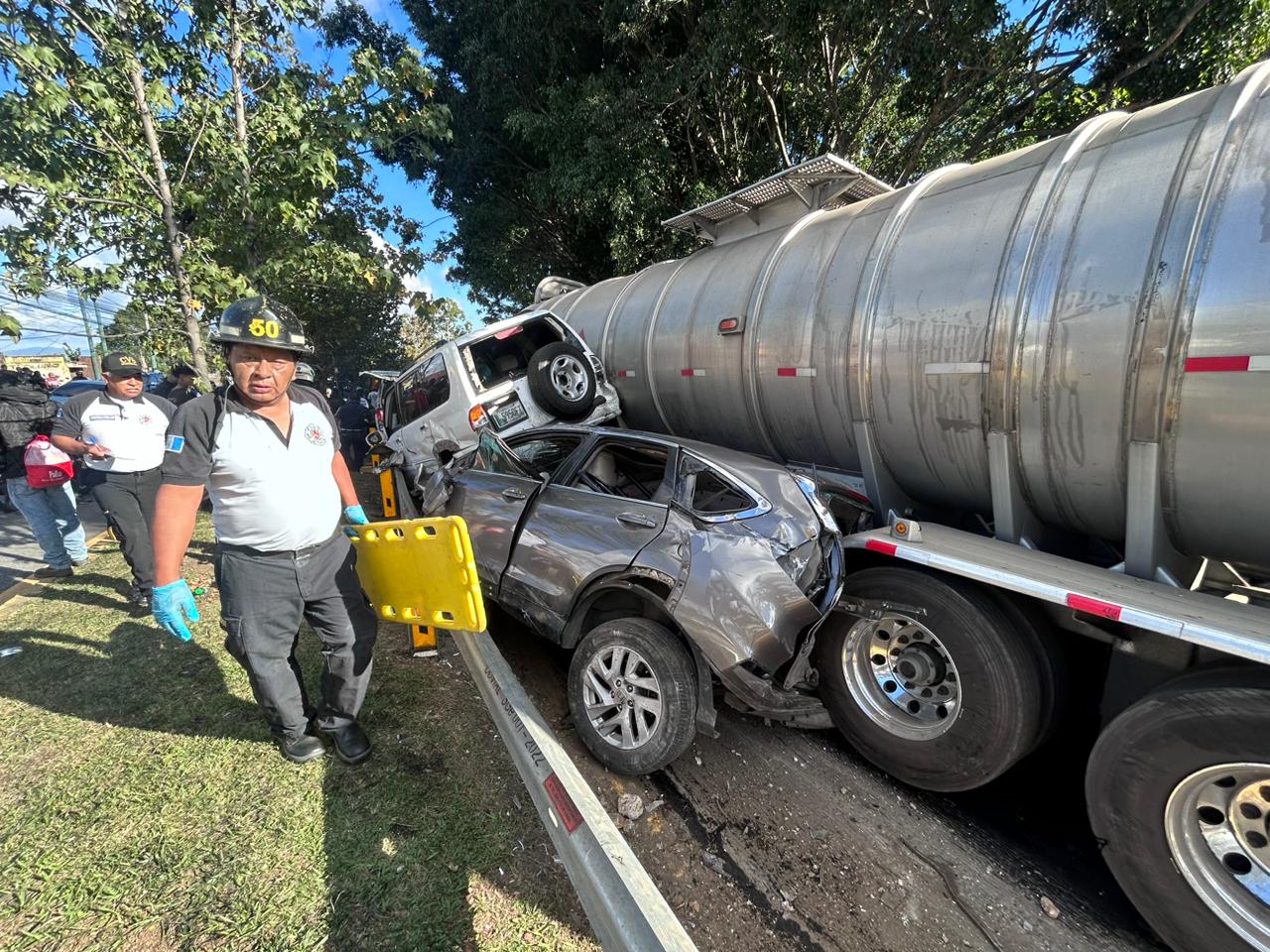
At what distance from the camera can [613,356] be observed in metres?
5.93

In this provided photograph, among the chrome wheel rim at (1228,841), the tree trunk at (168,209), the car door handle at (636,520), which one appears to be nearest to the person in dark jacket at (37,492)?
the tree trunk at (168,209)

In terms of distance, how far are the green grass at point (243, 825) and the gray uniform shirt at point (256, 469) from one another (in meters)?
1.16

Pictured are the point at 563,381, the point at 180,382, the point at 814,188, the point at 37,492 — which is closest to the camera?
the point at 814,188

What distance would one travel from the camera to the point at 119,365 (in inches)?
163

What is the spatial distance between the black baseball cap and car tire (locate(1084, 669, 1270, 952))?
6.19 meters

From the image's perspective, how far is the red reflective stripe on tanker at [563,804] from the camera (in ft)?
6.13

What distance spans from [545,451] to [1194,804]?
3594 millimetres

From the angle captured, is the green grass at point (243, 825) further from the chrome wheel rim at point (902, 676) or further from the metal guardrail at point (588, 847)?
the chrome wheel rim at point (902, 676)

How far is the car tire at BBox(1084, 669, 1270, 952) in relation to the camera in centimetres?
172

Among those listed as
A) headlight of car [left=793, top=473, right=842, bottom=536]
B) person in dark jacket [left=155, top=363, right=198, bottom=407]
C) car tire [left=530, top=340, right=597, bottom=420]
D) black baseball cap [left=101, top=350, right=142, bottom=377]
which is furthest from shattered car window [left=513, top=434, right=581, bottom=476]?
person in dark jacket [left=155, top=363, right=198, bottom=407]

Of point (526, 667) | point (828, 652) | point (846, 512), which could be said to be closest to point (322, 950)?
point (526, 667)

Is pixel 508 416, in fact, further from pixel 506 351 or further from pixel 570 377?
pixel 506 351

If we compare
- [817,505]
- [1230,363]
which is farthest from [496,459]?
[1230,363]

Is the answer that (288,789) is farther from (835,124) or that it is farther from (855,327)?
(835,124)
